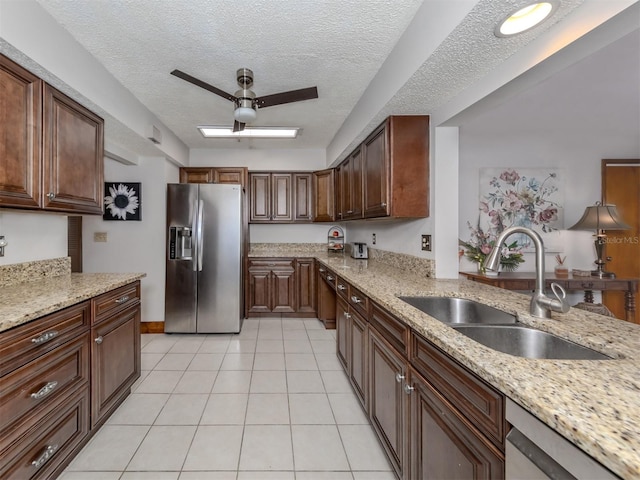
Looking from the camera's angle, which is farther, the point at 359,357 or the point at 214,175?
the point at 214,175

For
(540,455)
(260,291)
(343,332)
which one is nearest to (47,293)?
(343,332)

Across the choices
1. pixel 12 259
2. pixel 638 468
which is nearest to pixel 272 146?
pixel 12 259

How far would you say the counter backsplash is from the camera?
1.88 m

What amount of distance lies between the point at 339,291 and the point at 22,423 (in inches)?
80.1

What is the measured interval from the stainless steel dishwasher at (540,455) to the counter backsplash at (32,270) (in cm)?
270

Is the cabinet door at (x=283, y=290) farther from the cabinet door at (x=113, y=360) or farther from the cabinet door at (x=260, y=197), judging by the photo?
the cabinet door at (x=113, y=360)

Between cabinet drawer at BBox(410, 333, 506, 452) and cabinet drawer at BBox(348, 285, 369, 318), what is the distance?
690 millimetres

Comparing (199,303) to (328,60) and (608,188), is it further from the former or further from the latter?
(608,188)

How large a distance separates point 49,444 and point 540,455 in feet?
6.54

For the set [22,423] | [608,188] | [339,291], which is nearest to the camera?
[22,423]

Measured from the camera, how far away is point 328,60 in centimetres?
215

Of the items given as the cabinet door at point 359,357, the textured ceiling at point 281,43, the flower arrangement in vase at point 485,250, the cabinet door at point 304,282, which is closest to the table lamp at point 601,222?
the flower arrangement in vase at point 485,250

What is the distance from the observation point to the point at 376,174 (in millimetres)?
2570

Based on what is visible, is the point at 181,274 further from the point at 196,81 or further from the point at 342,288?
the point at 196,81
